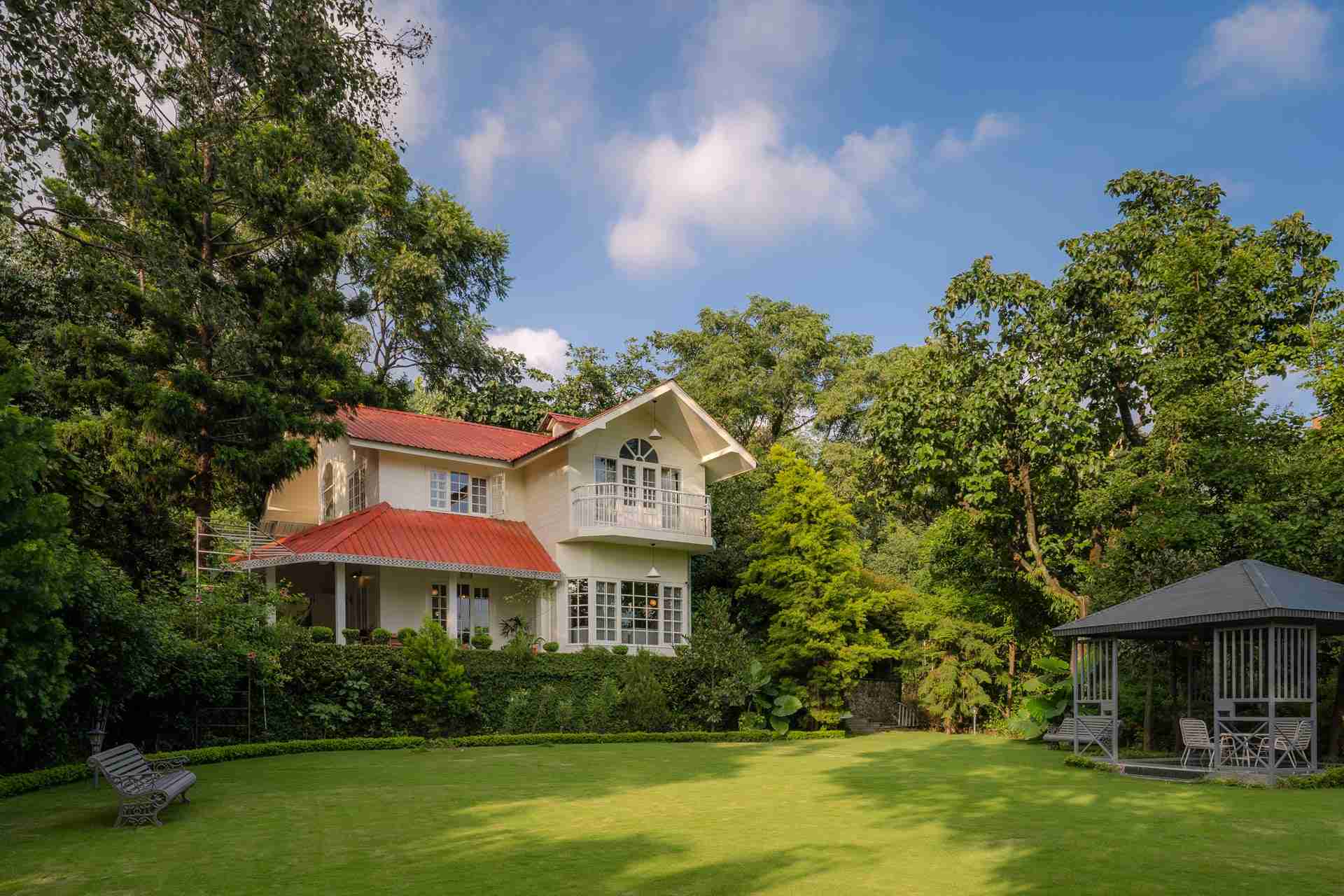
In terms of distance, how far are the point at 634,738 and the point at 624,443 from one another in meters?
8.55

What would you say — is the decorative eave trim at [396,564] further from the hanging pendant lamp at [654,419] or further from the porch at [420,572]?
the hanging pendant lamp at [654,419]

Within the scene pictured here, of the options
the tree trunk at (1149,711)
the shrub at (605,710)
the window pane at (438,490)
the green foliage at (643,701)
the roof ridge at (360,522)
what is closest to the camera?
the tree trunk at (1149,711)

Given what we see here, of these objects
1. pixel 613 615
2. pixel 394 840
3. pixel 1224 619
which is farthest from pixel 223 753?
pixel 1224 619

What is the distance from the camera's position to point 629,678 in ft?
71.5

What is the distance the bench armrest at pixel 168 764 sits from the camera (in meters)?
11.6

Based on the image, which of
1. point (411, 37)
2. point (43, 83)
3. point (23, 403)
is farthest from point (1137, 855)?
point (23, 403)

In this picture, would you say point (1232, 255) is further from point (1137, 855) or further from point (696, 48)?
point (1137, 855)

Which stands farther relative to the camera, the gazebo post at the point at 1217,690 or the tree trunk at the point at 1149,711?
the tree trunk at the point at 1149,711

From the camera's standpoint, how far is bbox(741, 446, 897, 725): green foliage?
23.3m

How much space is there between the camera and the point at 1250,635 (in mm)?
13320

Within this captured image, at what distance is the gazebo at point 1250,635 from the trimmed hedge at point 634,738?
8.13 m

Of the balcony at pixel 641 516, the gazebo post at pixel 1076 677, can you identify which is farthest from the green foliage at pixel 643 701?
the gazebo post at pixel 1076 677

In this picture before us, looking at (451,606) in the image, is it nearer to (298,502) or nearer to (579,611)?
(579,611)

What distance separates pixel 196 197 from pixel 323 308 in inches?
141
